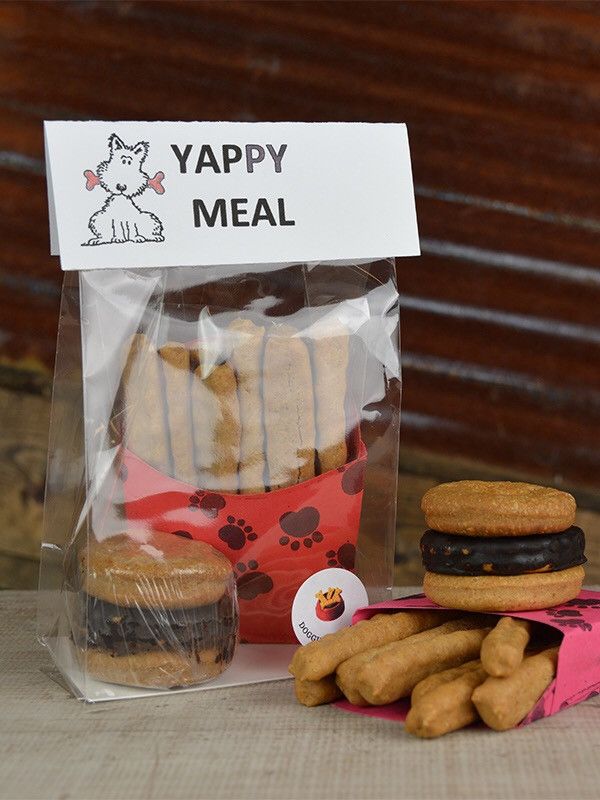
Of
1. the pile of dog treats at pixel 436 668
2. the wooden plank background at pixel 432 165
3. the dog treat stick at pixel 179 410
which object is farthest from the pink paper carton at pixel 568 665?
the wooden plank background at pixel 432 165

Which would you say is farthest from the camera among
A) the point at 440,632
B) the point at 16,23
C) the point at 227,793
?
the point at 16,23

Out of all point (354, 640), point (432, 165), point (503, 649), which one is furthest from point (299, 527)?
point (432, 165)

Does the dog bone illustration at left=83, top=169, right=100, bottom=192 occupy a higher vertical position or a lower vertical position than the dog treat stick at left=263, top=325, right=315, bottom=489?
higher

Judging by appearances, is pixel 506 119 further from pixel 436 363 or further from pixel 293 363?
pixel 293 363

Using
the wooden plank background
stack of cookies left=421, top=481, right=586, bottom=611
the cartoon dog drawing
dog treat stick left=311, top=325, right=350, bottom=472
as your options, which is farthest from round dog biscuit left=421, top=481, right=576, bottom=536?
the wooden plank background

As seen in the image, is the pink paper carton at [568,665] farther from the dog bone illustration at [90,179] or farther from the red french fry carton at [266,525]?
the dog bone illustration at [90,179]

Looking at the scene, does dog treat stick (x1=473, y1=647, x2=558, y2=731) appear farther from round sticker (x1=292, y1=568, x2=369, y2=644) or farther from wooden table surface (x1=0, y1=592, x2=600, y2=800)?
round sticker (x1=292, y1=568, x2=369, y2=644)

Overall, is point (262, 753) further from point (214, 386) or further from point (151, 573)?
point (214, 386)

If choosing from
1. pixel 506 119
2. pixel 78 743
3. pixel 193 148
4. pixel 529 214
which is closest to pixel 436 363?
pixel 529 214
